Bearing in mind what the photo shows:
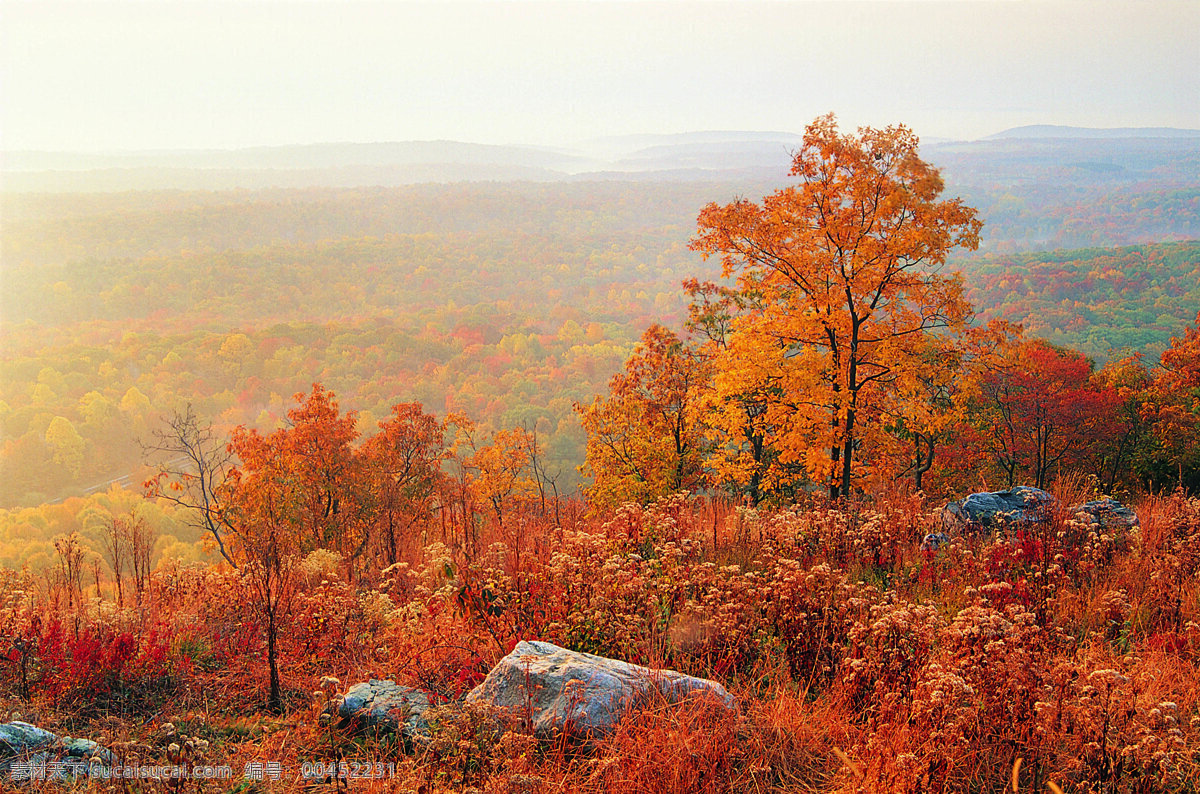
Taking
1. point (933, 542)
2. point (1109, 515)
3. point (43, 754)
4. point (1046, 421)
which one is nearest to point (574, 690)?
point (43, 754)

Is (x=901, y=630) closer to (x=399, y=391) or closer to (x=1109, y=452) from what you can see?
(x=1109, y=452)

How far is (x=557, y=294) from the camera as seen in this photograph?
559 ft

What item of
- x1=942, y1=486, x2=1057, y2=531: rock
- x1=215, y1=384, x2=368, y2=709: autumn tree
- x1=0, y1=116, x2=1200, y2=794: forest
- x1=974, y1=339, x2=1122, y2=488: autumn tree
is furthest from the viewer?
x1=974, y1=339, x2=1122, y2=488: autumn tree

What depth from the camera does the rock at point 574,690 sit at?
356 cm

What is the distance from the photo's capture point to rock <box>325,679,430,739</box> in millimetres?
3857

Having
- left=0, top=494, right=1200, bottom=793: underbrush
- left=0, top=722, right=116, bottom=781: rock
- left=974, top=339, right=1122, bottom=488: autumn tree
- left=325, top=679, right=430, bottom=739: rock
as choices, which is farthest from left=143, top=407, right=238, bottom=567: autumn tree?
left=974, top=339, right=1122, bottom=488: autumn tree

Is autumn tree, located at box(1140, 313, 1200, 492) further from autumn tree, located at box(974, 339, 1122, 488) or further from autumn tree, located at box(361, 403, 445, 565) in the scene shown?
autumn tree, located at box(361, 403, 445, 565)

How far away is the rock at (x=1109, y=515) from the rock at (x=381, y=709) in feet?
19.7

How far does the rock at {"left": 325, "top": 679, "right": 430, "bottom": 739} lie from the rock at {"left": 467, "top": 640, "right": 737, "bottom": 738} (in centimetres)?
39

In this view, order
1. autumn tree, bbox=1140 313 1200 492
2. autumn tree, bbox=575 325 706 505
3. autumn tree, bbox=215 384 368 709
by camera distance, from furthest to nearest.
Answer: autumn tree, bbox=1140 313 1200 492 → autumn tree, bbox=215 384 368 709 → autumn tree, bbox=575 325 706 505

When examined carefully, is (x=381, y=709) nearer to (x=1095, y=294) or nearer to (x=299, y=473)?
(x=299, y=473)

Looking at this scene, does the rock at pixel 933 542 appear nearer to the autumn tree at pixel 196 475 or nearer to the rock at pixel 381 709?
the rock at pixel 381 709

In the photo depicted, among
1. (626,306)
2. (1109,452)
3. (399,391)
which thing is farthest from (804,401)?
(626,306)

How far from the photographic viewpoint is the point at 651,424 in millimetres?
21094
